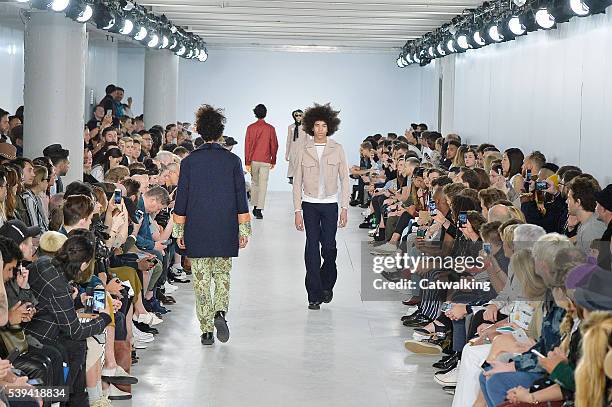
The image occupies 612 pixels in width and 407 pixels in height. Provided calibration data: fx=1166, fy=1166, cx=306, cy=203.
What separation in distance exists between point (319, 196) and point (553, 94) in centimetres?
345

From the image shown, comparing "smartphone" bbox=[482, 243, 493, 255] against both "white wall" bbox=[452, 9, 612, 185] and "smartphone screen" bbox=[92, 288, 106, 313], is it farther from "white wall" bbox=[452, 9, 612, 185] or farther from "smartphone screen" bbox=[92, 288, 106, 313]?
"white wall" bbox=[452, 9, 612, 185]

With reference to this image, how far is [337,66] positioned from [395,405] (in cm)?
1728

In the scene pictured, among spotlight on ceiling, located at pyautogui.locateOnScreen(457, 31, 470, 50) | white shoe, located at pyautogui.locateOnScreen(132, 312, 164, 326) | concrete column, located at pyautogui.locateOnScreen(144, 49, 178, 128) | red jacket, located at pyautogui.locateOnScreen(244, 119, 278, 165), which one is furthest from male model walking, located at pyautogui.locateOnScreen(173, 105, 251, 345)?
concrete column, located at pyautogui.locateOnScreen(144, 49, 178, 128)

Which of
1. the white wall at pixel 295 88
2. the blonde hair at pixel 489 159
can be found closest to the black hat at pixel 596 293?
the blonde hair at pixel 489 159

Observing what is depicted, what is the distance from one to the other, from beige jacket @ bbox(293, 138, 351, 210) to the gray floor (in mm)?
875

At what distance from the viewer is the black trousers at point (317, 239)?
8.55 m

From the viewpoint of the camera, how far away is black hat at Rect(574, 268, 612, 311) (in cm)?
418

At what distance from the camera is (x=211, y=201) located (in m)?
7.26

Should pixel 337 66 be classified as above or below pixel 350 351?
above

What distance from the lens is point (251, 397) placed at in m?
6.07

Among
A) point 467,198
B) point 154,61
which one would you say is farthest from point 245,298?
point 154,61

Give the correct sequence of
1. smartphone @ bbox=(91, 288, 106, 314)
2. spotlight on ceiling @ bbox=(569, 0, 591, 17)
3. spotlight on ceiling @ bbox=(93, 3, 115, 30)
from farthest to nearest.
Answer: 1. spotlight on ceiling @ bbox=(93, 3, 115, 30)
2. spotlight on ceiling @ bbox=(569, 0, 591, 17)
3. smartphone @ bbox=(91, 288, 106, 314)

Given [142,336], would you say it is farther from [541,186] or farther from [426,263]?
[541,186]

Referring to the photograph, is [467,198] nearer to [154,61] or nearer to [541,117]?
[541,117]
